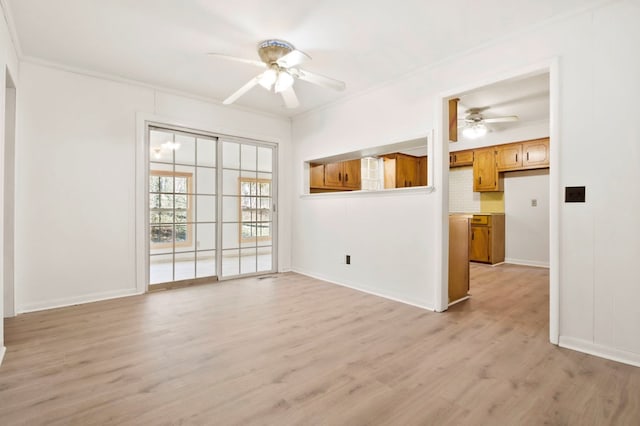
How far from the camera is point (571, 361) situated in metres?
2.11

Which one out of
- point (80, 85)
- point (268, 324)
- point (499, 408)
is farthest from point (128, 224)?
point (499, 408)

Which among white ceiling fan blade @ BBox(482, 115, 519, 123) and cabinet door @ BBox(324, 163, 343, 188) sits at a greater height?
white ceiling fan blade @ BBox(482, 115, 519, 123)

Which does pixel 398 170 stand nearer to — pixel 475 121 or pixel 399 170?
pixel 399 170

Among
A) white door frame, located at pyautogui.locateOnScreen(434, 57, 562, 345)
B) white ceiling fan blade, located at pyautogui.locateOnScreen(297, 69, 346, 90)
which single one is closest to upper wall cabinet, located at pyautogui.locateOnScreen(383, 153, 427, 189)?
white door frame, located at pyautogui.locateOnScreen(434, 57, 562, 345)

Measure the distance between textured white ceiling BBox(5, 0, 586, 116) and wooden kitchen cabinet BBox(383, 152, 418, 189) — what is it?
140 inches

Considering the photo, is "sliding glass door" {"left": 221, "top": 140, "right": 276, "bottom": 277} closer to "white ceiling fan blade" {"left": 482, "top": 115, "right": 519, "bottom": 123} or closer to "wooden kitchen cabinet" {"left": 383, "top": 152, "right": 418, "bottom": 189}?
"wooden kitchen cabinet" {"left": 383, "top": 152, "right": 418, "bottom": 189}

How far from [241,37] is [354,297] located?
2827mm

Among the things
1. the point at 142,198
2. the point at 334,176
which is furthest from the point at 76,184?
the point at 334,176

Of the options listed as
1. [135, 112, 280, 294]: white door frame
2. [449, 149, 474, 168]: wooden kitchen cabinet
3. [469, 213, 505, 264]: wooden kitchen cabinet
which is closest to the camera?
[135, 112, 280, 294]: white door frame

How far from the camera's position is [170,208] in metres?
4.05

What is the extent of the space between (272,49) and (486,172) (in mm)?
5022

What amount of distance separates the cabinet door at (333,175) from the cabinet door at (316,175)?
97 mm

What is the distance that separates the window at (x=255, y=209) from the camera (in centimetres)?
466

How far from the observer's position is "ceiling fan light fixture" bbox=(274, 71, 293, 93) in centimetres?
281
